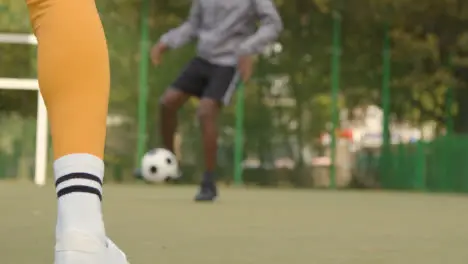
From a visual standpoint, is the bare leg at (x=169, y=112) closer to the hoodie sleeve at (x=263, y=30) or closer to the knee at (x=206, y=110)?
the knee at (x=206, y=110)

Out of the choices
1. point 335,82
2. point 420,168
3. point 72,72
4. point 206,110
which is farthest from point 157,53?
point 420,168

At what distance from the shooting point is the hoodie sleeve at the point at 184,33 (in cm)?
667

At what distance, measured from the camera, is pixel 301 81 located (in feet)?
38.4

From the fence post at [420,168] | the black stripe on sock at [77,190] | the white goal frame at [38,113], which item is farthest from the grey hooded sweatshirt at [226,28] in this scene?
the fence post at [420,168]

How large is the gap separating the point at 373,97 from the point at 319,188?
1211 mm

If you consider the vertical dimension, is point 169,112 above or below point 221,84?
below

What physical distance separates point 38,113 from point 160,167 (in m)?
5.37

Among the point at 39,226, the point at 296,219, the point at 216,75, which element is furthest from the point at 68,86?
the point at 216,75

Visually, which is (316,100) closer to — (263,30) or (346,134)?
(346,134)

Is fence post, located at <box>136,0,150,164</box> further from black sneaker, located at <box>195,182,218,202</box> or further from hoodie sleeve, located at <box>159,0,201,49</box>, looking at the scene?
black sneaker, located at <box>195,182,218,202</box>

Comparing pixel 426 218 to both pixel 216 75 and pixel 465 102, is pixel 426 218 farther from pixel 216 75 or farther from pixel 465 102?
pixel 465 102

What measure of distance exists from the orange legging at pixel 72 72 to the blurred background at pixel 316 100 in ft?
30.7

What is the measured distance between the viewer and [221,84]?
21.0 ft

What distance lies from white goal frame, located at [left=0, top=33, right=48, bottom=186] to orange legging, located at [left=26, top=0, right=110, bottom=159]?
9362 millimetres
